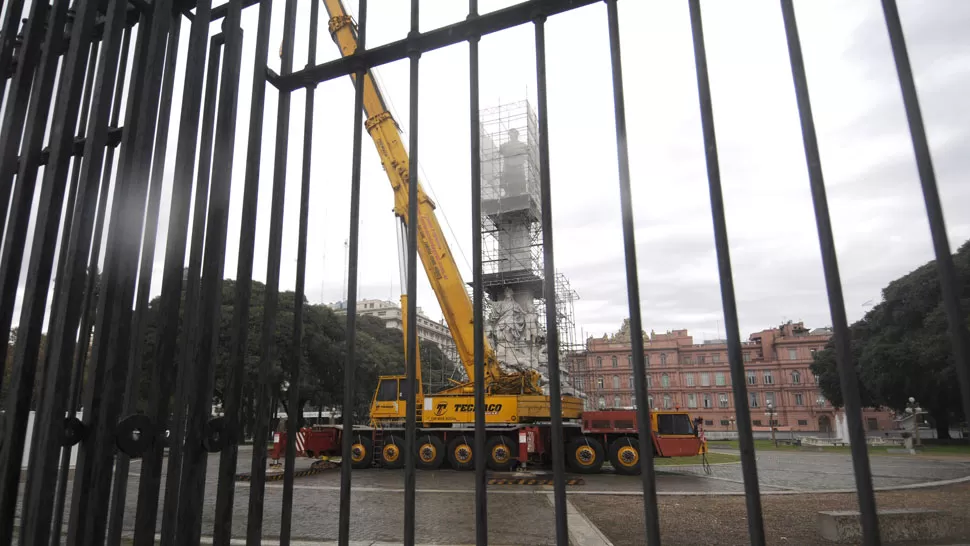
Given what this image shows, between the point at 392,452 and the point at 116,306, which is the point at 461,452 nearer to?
the point at 392,452

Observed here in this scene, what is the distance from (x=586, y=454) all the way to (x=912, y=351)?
86.4ft

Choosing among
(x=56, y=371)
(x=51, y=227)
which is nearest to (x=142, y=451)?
(x=56, y=371)

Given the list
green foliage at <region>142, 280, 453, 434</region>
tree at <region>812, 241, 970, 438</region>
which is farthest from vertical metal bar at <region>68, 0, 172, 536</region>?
tree at <region>812, 241, 970, 438</region>

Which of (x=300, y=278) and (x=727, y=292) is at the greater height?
(x=300, y=278)

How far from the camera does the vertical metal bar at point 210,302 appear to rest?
1851mm

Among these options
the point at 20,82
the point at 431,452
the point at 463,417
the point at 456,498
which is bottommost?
the point at 456,498

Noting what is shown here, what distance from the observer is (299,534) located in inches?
288

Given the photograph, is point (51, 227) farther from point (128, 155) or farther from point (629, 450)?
point (629, 450)

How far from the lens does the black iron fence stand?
1791 mm

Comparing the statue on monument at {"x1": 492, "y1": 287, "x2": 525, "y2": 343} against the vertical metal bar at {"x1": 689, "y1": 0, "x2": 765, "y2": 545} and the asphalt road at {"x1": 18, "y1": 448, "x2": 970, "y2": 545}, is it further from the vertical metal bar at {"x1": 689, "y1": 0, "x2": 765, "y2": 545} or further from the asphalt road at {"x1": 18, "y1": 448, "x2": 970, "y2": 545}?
the vertical metal bar at {"x1": 689, "y1": 0, "x2": 765, "y2": 545}

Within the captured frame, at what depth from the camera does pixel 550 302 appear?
1715mm

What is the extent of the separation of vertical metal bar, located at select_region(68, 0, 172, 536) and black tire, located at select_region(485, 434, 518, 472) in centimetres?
1390

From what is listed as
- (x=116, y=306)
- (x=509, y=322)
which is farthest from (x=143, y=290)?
(x=509, y=322)

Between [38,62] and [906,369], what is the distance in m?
39.6
